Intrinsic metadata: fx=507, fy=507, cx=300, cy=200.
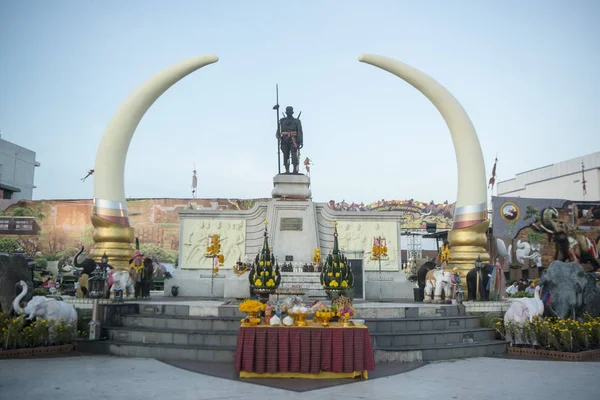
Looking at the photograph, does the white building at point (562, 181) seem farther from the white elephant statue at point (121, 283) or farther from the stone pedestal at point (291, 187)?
the white elephant statue at point (121, 283)

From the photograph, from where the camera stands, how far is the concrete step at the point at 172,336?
8.18m

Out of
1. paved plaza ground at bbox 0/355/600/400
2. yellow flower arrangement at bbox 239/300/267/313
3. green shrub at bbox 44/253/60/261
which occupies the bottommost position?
paved plaza ground at bbox 0/355/600/400

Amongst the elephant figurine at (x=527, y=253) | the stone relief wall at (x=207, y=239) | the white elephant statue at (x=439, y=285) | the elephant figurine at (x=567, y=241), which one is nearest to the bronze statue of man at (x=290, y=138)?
the stone relief wall at (x=207, y=239)

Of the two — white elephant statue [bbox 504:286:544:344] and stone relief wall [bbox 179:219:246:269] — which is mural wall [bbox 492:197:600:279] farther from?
white elephant statue [bbox 504:286:544:344]

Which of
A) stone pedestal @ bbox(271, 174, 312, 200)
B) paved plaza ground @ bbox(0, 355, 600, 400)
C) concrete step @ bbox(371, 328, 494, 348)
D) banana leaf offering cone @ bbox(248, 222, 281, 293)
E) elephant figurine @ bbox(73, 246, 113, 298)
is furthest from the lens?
stone pedestal @ bbox(271, 174, 312, 200)

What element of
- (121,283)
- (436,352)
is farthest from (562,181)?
(121,283)

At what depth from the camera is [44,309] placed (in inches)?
351

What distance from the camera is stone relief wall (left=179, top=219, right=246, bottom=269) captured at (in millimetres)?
15891

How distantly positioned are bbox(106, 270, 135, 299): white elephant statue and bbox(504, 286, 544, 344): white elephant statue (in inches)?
322

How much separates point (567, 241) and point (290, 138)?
1709 centimetres


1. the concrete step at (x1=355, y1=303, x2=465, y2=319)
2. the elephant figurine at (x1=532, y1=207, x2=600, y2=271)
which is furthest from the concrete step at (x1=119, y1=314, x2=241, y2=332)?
the elephant figurine at (x1=532, y1=207, x2=600, y2=271)

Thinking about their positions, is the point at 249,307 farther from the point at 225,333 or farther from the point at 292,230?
the point at 292,230

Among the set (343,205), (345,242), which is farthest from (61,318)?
(343,205)

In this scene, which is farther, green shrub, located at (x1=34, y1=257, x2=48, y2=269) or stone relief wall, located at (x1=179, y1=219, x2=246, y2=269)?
green shrub, located at (x1=34, y1=257, x2=48, y2=269)
